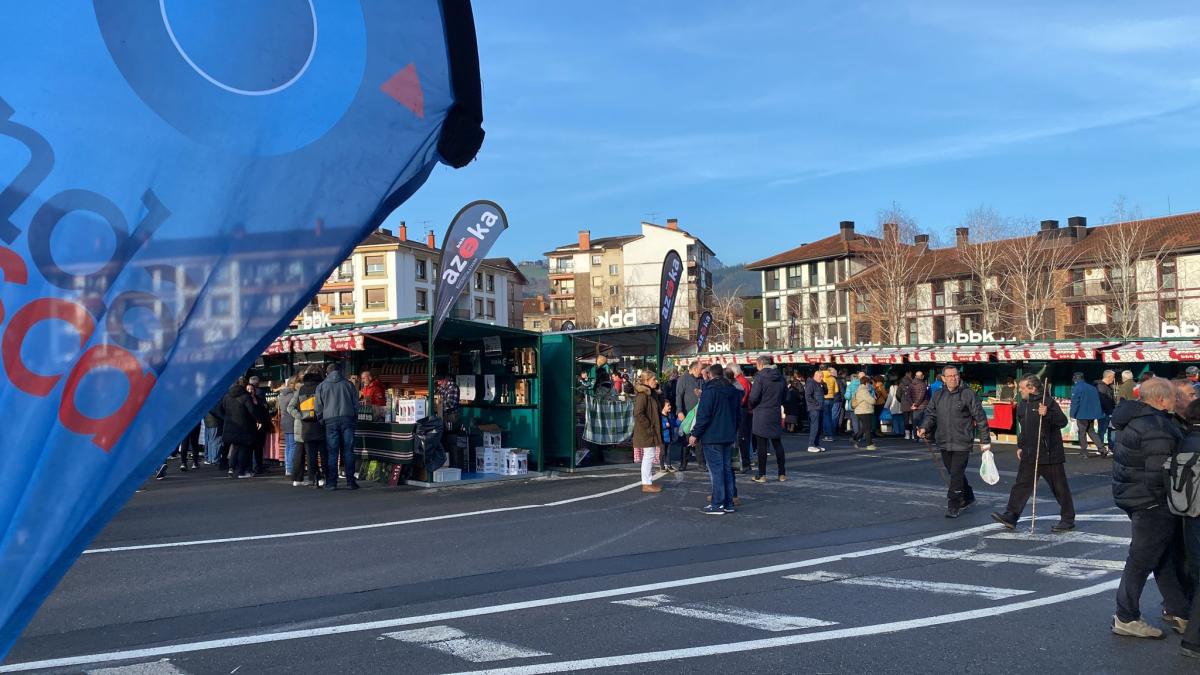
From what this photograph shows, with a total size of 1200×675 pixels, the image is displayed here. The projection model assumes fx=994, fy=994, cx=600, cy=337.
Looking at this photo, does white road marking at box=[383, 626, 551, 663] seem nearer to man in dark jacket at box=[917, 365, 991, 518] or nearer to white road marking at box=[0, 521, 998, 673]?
white road marking at box=[0, 521, 998, 673]

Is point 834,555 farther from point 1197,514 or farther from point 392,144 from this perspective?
point 392,144

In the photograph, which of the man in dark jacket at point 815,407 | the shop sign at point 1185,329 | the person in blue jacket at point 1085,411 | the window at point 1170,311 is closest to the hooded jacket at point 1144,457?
the person in blue jacket at point 1085,411

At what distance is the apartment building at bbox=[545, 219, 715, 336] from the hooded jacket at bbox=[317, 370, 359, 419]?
2980 inches

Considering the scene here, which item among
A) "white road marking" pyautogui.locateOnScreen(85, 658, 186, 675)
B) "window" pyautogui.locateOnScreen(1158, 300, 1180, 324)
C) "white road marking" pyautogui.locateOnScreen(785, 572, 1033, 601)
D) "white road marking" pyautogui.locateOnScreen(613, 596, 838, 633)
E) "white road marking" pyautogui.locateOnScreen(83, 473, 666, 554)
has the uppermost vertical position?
"window" pyautogui.locateOnScreen(1158, 300, 1180, 324)

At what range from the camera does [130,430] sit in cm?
208

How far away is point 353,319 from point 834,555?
9026cm

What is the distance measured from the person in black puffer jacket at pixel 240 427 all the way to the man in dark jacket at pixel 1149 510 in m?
14.8

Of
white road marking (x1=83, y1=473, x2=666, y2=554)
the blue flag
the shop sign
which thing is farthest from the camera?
the shop sign

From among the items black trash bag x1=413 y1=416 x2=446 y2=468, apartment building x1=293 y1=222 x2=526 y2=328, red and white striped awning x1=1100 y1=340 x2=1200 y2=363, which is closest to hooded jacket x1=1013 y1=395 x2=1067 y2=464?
black trash bag x1=413 y1=416 x2=446 y2=468

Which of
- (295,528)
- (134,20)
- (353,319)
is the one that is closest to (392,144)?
(134,20)

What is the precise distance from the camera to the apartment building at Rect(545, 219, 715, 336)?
100312mm

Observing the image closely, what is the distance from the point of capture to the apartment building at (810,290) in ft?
270

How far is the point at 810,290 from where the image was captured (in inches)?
3489

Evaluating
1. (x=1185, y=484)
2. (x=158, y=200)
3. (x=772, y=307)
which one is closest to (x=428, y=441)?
(x=1185, y=484)
